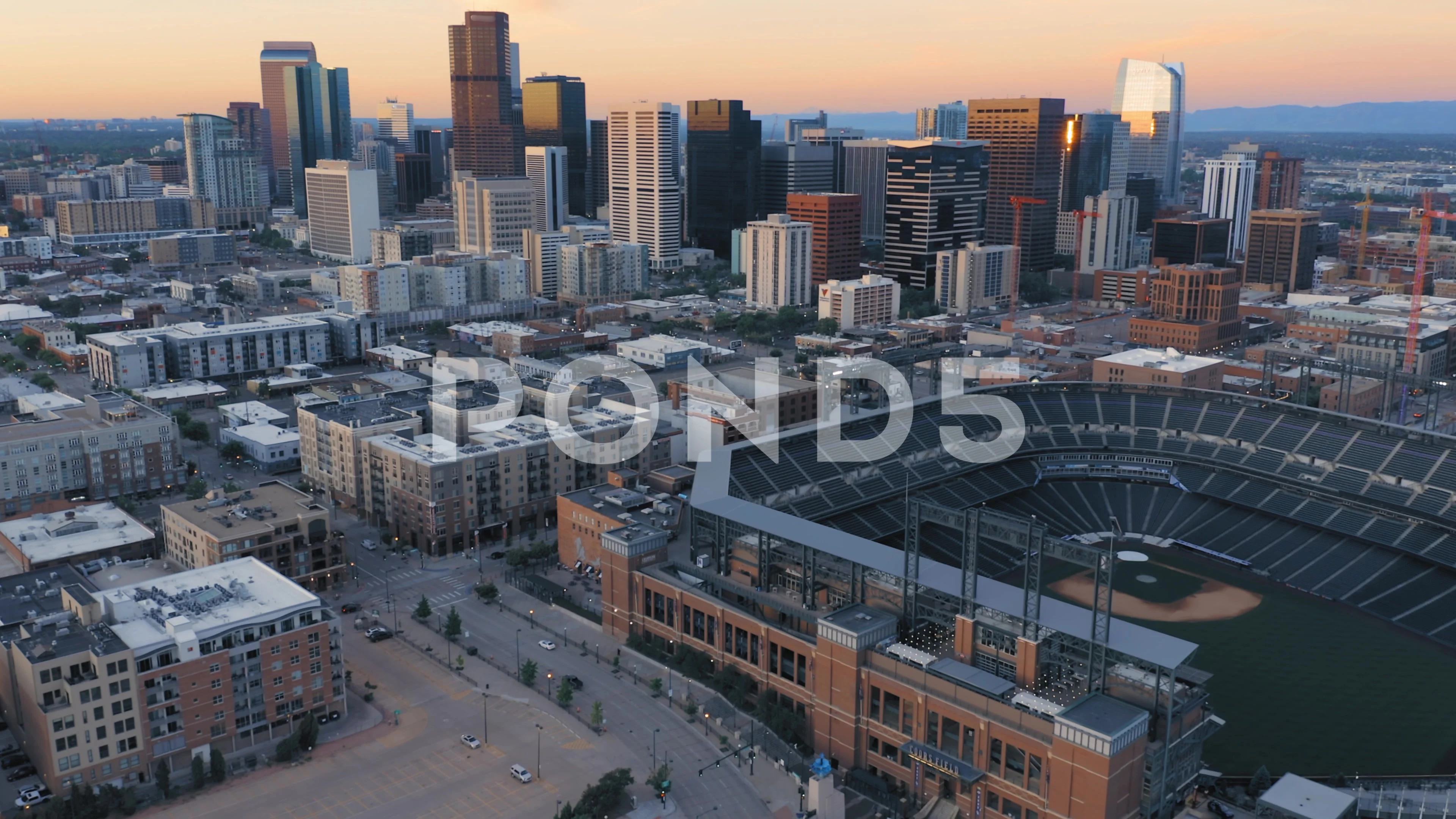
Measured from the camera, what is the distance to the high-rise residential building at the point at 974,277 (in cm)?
10900

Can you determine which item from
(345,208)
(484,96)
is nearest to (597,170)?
(484,96)

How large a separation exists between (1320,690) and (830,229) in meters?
84.6

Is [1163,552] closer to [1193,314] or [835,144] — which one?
[1193,314]

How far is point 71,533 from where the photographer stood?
43938mm

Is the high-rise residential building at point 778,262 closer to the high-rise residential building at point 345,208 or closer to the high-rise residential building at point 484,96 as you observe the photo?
the high-rise residential building at point 345,208

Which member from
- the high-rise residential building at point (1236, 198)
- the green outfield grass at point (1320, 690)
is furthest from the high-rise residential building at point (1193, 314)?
the high-rise residential building at point (1236, 198)

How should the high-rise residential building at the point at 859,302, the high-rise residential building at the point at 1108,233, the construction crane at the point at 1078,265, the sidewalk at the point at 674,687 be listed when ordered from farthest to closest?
the high-rise residential building at the point at 1108,233, the construction crane at the point at 1078,265, the high-rise residential building at the point at 859,302, the sidewalk at the point at 674,687

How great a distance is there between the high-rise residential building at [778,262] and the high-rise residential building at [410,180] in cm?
10036

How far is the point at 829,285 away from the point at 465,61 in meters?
101

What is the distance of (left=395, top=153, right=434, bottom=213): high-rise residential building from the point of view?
637 feet

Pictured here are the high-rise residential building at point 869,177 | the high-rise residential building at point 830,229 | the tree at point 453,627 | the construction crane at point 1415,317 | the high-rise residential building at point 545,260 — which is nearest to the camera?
the tree at point 453,627

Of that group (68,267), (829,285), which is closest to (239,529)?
(829,285)

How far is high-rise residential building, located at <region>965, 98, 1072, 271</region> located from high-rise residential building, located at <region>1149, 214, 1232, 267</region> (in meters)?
12.9

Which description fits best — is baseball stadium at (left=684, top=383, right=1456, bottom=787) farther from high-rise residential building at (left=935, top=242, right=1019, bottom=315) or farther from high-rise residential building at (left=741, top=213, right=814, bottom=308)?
high-rise residential building at (left=741, top=213, right=814, bottom=308)
